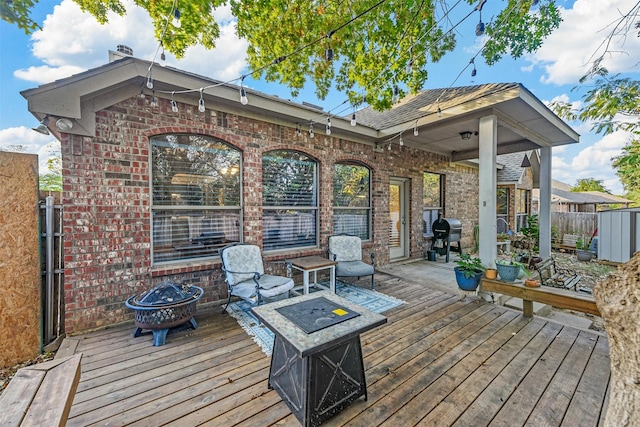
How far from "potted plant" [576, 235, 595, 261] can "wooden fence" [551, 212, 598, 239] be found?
0.42 metres

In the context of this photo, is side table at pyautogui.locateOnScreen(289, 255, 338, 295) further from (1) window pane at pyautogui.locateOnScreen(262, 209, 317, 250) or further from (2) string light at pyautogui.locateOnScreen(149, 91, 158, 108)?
(2) string light at pyautogui.locateOnScreen(149, 91, 158, 108)

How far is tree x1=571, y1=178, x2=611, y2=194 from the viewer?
31.5 metres

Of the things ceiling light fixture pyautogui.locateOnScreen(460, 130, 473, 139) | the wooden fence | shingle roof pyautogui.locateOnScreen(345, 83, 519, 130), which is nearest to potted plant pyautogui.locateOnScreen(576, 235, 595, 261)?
the wooden fence

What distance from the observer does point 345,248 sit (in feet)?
16.1

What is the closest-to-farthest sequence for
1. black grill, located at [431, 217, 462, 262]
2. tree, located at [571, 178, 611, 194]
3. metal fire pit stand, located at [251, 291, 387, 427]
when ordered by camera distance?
metal fire pit stand, located at [251, 291, 387, 427] < black grill, located at [431, 217, 462, 262] < tree, located at [571, 178, 611, 194]

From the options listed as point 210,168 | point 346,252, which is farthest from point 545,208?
point 210,168

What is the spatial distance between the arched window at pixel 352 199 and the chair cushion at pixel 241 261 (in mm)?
1939

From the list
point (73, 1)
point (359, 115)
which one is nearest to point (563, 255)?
point (359, 115)

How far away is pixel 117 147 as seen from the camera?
10.2 feet

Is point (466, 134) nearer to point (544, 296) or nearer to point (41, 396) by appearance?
point (544, 296)

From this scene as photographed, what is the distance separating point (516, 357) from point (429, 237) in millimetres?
4781

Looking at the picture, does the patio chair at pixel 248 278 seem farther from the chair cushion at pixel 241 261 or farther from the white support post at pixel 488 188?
the white support post at pixel 488 188

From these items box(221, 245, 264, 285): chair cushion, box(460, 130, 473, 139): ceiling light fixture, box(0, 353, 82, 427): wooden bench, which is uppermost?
box(460, 130, 473, 139): ceiling light fixture

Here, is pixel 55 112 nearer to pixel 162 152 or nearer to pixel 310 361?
pixel 162 152
